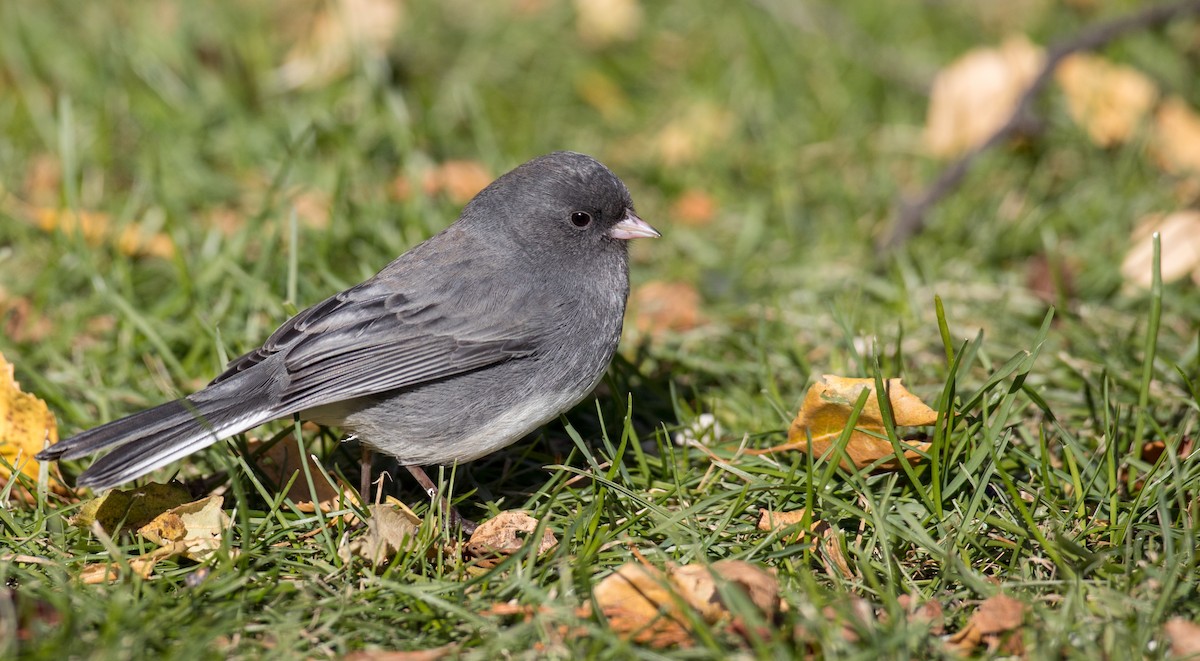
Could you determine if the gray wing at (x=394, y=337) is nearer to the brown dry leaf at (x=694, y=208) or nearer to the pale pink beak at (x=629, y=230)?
the pale pink beak at (x=629, y=230)

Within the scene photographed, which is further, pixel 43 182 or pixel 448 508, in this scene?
pixel 43 182

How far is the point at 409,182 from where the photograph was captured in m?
4.14

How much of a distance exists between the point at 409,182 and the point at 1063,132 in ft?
8.52

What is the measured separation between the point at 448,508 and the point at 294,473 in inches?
17.5

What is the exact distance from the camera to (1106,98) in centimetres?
448

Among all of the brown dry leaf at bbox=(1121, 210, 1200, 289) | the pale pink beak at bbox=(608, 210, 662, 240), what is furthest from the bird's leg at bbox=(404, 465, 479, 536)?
the brown dry leaf at bbox=(1121, 210, 1200, 289)

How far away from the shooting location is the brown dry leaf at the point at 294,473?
2.68m

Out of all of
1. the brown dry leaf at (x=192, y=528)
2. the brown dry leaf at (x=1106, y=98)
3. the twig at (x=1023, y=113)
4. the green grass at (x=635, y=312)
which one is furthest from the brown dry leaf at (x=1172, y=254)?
the brown dry leaf at (x=192, y=528)

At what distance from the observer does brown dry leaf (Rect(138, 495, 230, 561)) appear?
93.7 inches

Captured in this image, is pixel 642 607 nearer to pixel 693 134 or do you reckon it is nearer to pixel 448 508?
pixel 448 508

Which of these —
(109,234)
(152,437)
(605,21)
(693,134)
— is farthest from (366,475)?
(605,21)

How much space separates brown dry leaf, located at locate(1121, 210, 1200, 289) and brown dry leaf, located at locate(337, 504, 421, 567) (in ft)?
8.17

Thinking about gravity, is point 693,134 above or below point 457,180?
below

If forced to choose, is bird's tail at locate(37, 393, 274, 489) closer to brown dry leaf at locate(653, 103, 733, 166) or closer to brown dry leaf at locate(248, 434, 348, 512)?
brown dry leaf at locate(248, 434, 348, 512)
